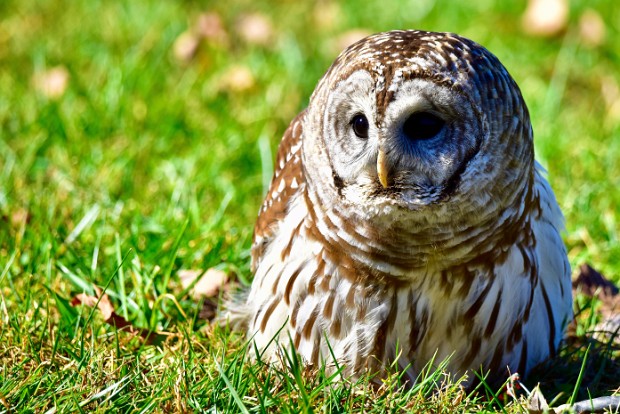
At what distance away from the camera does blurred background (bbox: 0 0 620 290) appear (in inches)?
157

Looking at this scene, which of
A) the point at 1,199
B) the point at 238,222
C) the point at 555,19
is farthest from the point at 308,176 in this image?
the point at 555,19

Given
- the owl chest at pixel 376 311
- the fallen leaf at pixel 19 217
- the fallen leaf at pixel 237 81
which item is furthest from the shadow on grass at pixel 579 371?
the fallen leaf at pixel 237 81

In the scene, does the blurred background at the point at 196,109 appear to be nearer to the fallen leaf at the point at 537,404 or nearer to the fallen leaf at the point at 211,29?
the fallen leaf at the point at 211,29

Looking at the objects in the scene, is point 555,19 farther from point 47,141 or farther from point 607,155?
point 47,141

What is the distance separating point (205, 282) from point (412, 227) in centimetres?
112

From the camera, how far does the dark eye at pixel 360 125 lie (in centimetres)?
282

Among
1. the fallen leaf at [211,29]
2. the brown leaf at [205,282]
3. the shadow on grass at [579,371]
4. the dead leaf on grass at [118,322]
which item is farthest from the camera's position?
the fallen leaf at [211,29]

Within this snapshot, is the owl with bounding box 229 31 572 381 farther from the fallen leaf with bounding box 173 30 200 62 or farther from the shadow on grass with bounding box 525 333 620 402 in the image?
the fallen leaf with bounding box 173 30 200 62

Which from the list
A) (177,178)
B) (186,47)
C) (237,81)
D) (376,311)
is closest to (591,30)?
(237,81)

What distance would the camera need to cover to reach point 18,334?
10.1ft

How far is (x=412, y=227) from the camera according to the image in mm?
2881

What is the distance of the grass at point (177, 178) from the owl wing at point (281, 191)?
34 cm

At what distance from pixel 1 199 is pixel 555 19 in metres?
3.64

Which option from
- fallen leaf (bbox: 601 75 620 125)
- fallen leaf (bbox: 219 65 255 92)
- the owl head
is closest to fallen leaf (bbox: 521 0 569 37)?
fallen leaf (bbox: 601 75 620 125)
